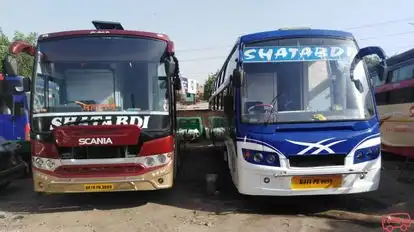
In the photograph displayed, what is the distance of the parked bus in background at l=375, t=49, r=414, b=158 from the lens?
10680 mm

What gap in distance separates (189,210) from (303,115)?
2409 millimetres

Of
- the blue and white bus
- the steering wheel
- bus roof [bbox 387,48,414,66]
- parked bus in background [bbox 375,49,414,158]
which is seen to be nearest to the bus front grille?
the blue and white bus

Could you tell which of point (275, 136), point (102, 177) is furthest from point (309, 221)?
point (102, 177)

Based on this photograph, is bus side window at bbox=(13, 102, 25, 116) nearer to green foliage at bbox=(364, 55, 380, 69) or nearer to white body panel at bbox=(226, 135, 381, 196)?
white body panel at bbox=(226, 135, 381, 196)

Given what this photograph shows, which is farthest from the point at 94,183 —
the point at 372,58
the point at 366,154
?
the point at 372,58

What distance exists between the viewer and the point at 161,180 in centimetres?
719

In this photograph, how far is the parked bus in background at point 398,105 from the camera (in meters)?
10.7

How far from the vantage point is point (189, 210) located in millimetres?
7281

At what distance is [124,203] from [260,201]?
7.95 feet

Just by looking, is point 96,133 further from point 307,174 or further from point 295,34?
point 295,34

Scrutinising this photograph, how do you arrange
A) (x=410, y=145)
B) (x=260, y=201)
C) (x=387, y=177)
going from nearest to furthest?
(x=260, y=201)
(x=387, y=177)
(x=410, y=145)

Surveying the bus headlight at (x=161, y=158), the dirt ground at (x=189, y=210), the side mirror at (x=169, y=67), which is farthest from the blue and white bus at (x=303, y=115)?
the bus headlight at (x=161, y=158)

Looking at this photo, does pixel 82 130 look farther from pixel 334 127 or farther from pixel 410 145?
pixel 410 145

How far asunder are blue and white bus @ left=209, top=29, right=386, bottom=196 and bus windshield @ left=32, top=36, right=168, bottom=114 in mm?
1392
